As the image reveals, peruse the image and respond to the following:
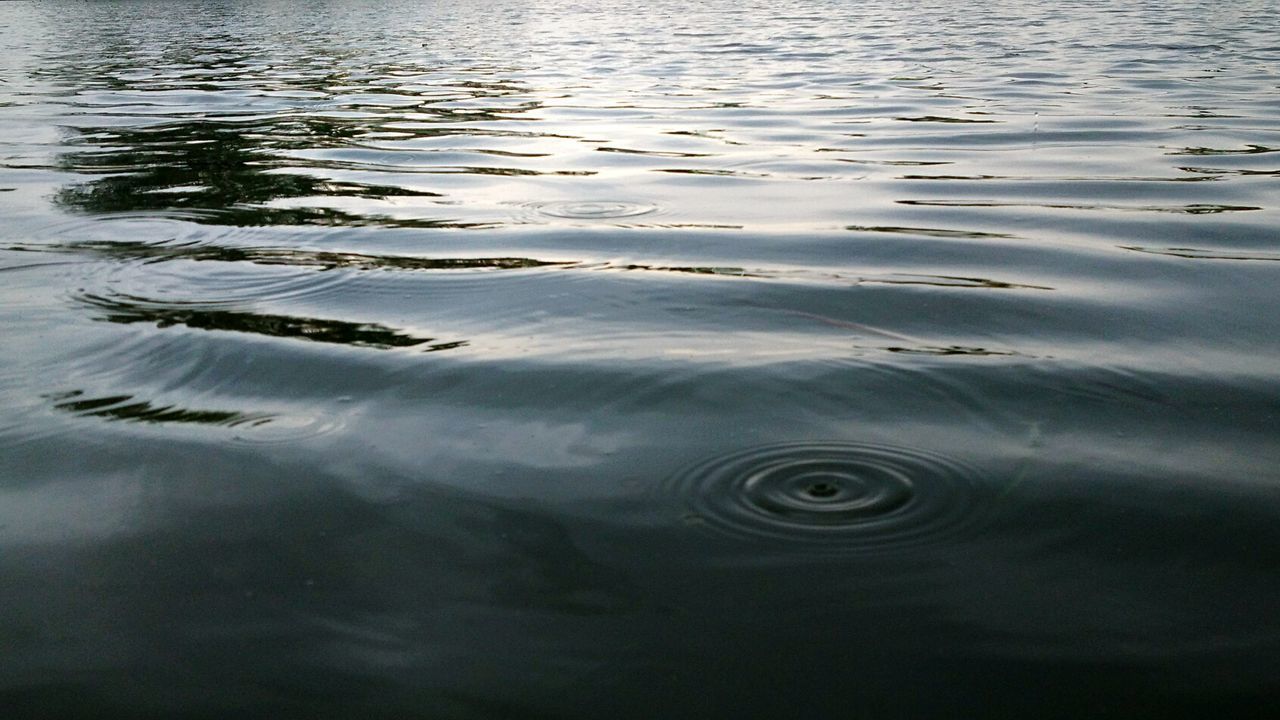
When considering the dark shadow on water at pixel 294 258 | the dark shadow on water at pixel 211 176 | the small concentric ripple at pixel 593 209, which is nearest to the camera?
the dark shadow on water at pixel 294 258

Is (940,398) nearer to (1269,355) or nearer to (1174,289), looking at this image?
(1269,355)

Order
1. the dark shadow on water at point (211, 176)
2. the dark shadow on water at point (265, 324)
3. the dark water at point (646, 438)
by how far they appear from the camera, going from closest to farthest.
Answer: the dark water at point (646, 438), the dark shadow on water at point (265, 324), the dark shadow on water at point (211, 176)

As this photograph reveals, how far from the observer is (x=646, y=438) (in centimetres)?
258

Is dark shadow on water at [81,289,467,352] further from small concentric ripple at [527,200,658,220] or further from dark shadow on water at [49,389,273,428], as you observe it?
small concentric ripple at [527,200,658,220]

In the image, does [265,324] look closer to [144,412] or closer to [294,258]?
[144,412]

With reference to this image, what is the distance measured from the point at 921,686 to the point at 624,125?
7.31 metres

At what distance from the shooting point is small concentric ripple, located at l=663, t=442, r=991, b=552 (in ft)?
6.91

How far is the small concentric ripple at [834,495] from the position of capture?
2105mm

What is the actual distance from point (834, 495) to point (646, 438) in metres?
0.47

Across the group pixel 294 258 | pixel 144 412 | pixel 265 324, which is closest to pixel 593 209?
pixel 294 258

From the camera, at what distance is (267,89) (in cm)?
1226

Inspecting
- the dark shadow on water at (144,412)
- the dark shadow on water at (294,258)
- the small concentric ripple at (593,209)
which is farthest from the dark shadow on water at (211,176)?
the dark shadow on water at (144,412)

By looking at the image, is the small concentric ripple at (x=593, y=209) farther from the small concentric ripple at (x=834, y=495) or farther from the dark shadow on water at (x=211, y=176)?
the small concentric ripple at (x=834, y=495)

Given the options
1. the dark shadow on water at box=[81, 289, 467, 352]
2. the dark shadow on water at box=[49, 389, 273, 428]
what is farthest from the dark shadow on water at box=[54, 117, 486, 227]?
the dark shadow on water at box=[49, 389, 273, 428]
